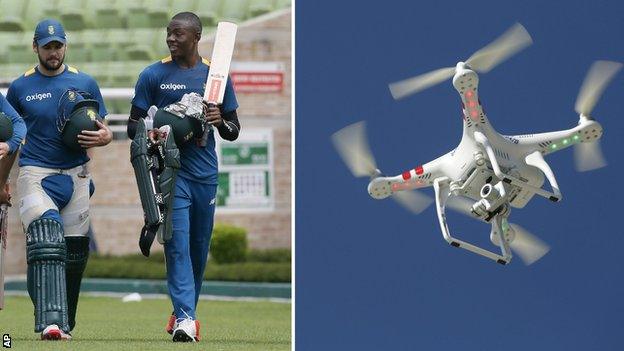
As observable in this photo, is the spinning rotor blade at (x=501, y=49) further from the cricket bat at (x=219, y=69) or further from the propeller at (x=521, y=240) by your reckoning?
the cricket bat at (x=219, y=69)

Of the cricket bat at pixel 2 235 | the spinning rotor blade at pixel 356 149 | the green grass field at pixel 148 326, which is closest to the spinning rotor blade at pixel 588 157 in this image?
the spinning rotor blade at pixel 356 149

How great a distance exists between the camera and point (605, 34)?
6.45 metres

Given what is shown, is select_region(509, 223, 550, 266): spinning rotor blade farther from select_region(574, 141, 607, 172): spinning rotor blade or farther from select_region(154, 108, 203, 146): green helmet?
select_region(154, 108, 203, 146): green helmet

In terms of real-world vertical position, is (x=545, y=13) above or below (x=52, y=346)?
above

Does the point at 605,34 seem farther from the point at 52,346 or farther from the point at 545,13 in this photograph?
the point at 52,346

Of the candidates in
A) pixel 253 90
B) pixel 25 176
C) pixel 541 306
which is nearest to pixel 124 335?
pixel 25 176

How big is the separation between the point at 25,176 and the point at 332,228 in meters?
1.57

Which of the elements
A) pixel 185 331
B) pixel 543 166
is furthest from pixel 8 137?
pixel 543 166

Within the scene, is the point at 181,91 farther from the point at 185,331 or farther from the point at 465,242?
the point at 465,242

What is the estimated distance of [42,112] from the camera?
7285 mm

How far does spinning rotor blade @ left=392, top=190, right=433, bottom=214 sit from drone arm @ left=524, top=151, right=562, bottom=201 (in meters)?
0.44

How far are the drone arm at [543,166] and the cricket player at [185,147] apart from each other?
1542 millimetres

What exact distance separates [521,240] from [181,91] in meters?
1.68

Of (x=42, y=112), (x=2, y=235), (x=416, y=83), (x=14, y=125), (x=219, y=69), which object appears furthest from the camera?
(x=2, y=235)
